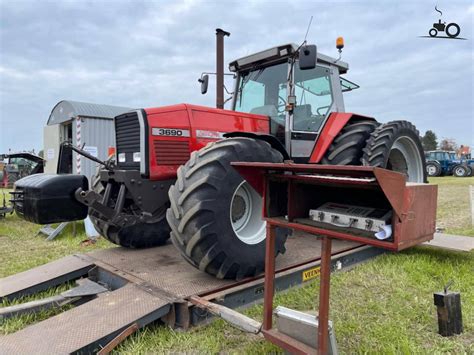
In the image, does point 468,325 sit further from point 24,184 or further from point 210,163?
point 24,184

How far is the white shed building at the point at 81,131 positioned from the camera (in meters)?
8.73

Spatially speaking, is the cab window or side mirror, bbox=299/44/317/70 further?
the cab window

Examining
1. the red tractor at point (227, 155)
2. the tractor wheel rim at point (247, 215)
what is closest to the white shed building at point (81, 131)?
the red tractor at point (227, 155)

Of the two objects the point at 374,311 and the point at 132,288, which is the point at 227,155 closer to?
the point at 132,288

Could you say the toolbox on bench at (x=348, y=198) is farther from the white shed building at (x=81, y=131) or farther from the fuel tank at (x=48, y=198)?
the white shed building at (x=81, y=131)

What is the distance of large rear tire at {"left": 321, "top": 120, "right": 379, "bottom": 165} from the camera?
14.5 feet

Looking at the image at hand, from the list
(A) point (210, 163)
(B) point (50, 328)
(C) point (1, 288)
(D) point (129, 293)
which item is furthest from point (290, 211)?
(C) point (1, 288)

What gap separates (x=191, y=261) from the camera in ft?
9.40

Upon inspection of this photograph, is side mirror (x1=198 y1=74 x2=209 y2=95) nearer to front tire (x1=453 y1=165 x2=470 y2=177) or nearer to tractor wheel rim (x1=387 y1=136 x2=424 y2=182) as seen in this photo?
tractor wheel rim (x1=387 y1=136 x2=424 y2=182)

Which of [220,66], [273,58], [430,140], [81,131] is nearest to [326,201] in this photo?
[273,58]

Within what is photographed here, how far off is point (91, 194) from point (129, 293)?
98 cm

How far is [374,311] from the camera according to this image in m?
2.89

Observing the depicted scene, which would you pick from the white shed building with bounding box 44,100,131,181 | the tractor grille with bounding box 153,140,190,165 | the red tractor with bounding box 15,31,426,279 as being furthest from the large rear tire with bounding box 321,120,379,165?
the white shed building with bounding box 44,100,131,181

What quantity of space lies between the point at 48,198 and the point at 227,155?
155 centimetres
